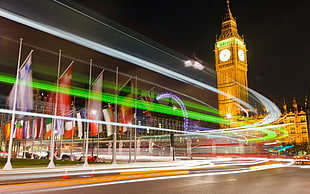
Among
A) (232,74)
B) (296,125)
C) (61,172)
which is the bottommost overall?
(61,172)

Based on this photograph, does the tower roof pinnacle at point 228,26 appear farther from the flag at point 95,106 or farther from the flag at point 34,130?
the flag at point 95,106

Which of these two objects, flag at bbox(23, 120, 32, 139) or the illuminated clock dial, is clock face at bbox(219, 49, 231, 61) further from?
flag at bbox(23, 120, 32, 139)

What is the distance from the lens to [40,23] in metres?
20.0

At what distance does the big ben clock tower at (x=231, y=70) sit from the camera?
12506cm

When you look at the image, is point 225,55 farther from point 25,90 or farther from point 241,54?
point 25,90

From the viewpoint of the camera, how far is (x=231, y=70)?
127m

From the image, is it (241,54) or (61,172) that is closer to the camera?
(61,172)

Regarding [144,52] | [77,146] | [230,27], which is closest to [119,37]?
[144,52]

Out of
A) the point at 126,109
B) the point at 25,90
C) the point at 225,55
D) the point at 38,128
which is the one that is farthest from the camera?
the point at 225,55

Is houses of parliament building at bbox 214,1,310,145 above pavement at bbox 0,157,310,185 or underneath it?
above

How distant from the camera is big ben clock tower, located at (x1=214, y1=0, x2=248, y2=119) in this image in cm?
12506

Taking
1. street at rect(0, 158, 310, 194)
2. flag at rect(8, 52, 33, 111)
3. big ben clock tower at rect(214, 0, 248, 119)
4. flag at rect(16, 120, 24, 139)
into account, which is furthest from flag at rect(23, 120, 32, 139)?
big ben clock tower at rect(214, 0, 248, 119)

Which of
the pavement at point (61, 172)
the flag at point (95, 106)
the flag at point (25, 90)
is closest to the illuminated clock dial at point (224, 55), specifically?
the flag at point (95, 106)

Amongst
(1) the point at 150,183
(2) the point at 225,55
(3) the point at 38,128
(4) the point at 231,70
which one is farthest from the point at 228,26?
(1) the point at 150,183
